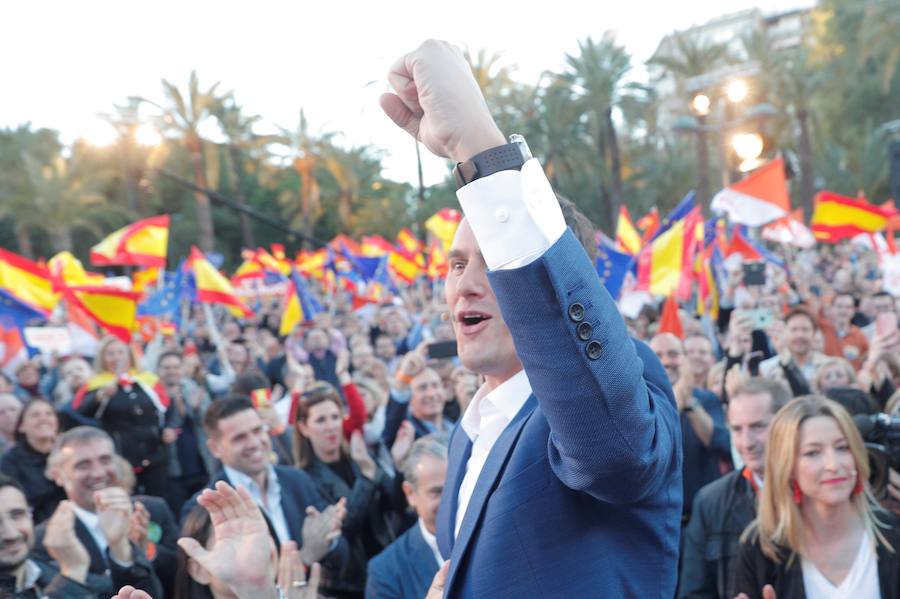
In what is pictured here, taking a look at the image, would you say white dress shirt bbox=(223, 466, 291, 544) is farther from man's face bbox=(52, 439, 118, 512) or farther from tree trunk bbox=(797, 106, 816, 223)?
tree trunk bbox=(797, 106, 816, 223)

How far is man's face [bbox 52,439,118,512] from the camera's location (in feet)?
14.6

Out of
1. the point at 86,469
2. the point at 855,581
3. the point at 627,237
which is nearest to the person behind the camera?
the point at 855,581

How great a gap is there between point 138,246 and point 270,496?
10017 mm

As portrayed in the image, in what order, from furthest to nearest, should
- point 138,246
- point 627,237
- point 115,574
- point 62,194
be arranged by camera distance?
point 62,194
point 627,237
point 138,246
point 115,574

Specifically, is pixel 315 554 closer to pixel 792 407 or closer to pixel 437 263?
pixel 792 407

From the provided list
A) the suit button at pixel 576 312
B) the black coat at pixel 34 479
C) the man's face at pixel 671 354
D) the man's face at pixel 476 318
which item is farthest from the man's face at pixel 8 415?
the suit button at pixel 576 312

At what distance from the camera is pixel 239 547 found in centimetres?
235

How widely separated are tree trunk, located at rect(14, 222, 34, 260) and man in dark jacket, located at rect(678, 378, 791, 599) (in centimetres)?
3820

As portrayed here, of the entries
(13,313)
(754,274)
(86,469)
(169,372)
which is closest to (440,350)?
(86,469)

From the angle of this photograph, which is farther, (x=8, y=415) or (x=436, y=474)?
(x=8, y=415)

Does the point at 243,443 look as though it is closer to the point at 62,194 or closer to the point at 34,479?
the point at 34,479

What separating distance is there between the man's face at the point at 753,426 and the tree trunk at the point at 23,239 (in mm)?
38206

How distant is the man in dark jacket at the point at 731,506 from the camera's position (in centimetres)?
378

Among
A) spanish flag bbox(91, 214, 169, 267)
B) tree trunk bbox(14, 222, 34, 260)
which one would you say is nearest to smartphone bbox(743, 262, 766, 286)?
spanish flag bbox(91, 214, 169, 267)
